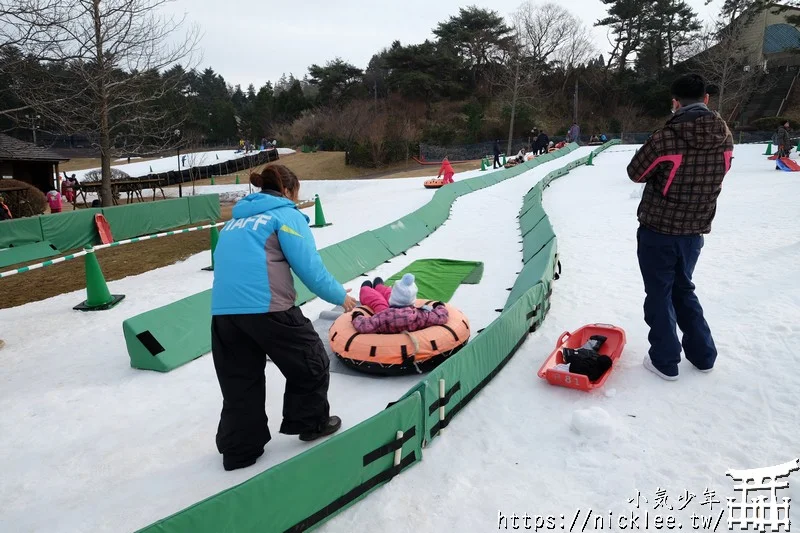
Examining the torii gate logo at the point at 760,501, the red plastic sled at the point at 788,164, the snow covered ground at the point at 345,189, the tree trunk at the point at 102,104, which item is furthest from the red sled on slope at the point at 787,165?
the tree trunk at the point at 102,104

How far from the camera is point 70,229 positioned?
1471cm

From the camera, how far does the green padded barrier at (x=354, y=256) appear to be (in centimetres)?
869

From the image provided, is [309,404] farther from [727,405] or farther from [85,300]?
[85,300]

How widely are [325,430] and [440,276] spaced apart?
502cm

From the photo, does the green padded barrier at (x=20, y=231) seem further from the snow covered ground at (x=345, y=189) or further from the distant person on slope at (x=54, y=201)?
the distant person on slope at (x=54, y=201)

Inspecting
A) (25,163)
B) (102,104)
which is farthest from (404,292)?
(25,163)

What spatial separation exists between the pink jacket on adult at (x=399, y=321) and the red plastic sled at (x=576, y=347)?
113 cm

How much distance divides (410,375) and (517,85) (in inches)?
1719

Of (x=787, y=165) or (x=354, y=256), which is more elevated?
(x=787, y=165)

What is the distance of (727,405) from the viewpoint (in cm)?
386

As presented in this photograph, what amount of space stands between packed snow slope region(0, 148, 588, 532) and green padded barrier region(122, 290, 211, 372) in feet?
0.52

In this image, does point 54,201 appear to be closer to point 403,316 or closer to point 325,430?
point 403,316

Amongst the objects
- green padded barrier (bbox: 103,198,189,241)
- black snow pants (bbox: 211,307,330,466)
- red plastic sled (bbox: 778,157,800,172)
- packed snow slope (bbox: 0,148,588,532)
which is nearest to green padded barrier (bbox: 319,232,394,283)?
packed snow slope (bbox: 0,148,588,532)

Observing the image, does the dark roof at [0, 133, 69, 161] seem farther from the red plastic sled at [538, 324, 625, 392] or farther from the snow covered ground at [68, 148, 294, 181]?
the red plastic sled at [538, 324, 625, 392]
